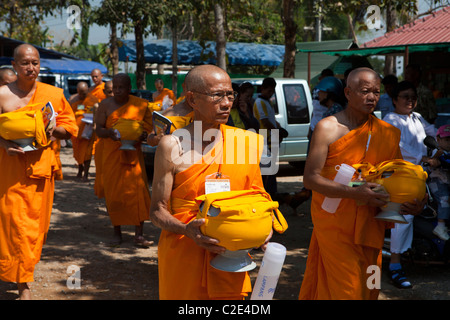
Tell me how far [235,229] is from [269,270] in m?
0.27

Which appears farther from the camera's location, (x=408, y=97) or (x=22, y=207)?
(x=408, y=97)

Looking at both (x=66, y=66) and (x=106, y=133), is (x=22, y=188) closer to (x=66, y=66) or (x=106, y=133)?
(x=106, y=133)

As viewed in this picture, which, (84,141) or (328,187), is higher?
(328,187)

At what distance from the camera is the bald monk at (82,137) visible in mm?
12258

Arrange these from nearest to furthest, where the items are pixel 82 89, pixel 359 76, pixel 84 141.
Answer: pixel 359 76 → pixel 84 141 → pixel 82 89

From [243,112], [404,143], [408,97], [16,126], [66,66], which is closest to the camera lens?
[16,126]

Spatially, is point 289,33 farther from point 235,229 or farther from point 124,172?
point 235,229

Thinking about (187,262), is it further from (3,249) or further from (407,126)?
(407,126)

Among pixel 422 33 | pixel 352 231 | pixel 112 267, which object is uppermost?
pixel 422 33

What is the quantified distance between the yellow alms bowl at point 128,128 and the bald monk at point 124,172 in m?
0.24

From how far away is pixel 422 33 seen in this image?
10867 millimetres

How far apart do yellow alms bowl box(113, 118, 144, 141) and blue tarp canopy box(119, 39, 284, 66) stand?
56.0ft

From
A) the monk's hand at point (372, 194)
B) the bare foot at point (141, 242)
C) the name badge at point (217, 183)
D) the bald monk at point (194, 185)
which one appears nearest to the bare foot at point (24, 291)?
the bare foot at point (141, 242)

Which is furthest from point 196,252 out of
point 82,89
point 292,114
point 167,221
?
point 82,89
